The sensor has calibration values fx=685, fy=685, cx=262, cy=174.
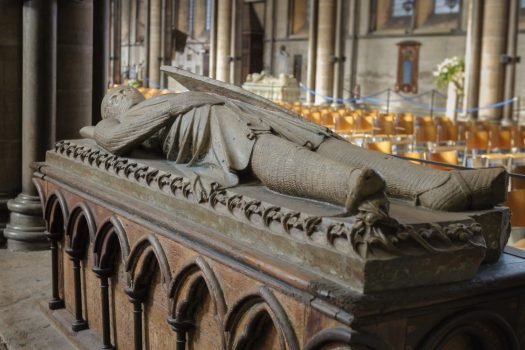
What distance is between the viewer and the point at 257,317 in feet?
7.23

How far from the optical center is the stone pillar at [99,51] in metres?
5.93

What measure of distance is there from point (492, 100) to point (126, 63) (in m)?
31.5

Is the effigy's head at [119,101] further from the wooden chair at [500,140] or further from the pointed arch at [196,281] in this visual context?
the wooden chair at [500,140]

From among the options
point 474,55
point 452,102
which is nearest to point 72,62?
point 474,55

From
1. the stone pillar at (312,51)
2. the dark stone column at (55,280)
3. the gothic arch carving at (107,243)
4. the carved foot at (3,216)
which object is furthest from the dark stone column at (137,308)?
the stone pillar at (312,51)

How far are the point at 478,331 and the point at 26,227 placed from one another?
13.5 feet

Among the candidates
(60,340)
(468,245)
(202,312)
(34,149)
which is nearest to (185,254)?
(202,312)

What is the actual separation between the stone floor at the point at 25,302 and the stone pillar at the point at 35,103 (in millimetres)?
177

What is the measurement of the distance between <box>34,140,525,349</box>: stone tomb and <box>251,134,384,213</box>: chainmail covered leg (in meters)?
0.05

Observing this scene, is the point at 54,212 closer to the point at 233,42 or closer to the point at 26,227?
the point at 26,227

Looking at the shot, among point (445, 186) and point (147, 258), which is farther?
point (147, 258)


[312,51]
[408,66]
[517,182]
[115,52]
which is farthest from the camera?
[115,52]

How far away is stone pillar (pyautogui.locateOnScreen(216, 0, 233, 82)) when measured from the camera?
24.8 meters

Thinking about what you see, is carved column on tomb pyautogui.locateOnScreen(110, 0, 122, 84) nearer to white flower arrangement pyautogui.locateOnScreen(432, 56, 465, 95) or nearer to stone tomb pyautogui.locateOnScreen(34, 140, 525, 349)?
white flower arrangement pyautogui.locateOnScreen(432, 56, 465, 95)
